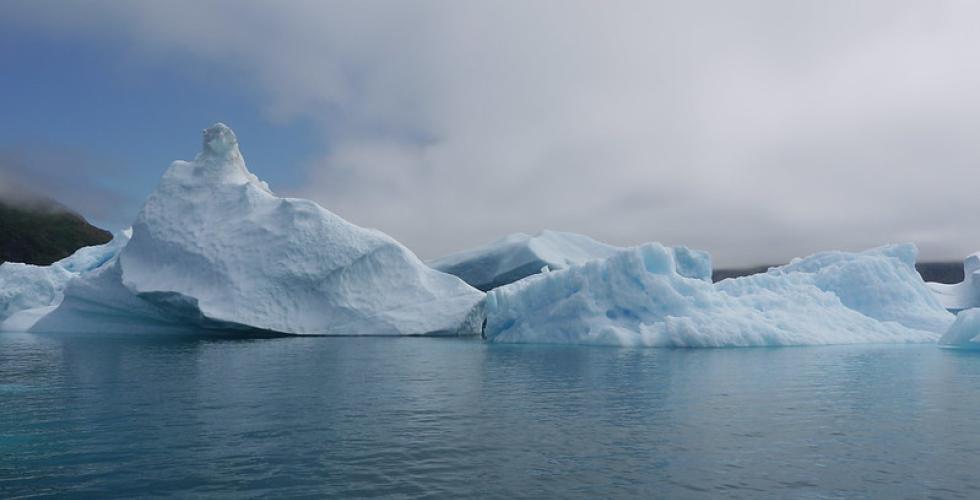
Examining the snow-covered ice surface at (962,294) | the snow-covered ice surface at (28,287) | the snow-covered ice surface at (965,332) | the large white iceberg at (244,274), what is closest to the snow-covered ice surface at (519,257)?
the large white iceberg at (244,274)

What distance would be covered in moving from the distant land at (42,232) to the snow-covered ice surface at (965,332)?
104 metres

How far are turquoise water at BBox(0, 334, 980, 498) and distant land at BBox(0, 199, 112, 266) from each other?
99667 millimetres

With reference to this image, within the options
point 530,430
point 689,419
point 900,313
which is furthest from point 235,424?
point 900,313

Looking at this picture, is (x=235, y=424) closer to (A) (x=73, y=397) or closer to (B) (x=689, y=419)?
(A) (x=73, y=397)

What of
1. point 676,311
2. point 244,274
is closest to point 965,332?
point 676,311

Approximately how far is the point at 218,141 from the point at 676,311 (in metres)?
19.7

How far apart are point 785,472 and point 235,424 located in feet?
19.4

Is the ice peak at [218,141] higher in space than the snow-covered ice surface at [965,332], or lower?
higher

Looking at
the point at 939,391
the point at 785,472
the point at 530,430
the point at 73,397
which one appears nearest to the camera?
the point at 785,472

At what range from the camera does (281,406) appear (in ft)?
30.7

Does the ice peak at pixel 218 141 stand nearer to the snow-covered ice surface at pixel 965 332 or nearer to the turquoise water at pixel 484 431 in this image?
the turquoise water at pixel 484 431

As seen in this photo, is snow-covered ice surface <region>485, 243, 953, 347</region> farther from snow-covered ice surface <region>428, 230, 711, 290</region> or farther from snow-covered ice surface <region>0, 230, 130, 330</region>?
snow-covered ice surface <region>0, 230, 130, 330</region>

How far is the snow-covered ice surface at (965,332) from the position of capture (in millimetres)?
21484

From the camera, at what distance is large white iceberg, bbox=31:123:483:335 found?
25828mm
